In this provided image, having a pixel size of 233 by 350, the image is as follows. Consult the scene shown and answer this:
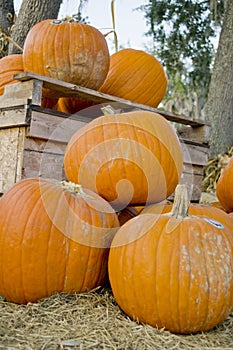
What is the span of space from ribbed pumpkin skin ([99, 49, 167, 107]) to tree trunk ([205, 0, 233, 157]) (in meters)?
2.64

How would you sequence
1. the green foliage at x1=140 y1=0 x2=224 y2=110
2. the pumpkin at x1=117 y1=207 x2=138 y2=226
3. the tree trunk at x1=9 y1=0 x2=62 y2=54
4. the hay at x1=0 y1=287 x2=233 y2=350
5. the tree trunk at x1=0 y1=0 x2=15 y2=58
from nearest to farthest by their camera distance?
the hay at x1=0 y1=287 x2=233 y2=350
the pumpkin at x1=117 y1=207 x2=138 y2=226
the tree trunk at x1=9 y1=0 x2=62 y2=54
the tree trunk at x1=0 y1=0 x2=15 y2=58
the green foliage at x1=140 y1=0 x2=224 y2=110

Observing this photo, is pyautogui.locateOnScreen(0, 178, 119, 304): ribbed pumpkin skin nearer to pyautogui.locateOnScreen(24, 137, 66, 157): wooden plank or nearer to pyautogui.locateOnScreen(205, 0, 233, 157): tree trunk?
pyautogui.locateOnScreen(24, 137, 66, 157): wooden plank

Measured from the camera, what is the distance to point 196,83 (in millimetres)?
7961

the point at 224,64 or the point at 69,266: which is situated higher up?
the point at 224,64

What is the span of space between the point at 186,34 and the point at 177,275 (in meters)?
6.52

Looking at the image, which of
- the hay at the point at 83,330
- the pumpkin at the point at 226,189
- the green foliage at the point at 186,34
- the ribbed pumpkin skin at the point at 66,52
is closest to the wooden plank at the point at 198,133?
the pumpkin at the point at 226,189

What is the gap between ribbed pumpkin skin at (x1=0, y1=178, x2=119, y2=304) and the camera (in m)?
1.48

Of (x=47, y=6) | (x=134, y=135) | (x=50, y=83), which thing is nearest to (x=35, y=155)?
(x=50, y=83)

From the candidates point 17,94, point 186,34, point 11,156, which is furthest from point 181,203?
point 186,34

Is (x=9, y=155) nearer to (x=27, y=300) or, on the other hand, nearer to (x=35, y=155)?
(x=35, y=155)

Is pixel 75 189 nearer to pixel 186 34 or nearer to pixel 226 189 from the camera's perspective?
pixel 226 189

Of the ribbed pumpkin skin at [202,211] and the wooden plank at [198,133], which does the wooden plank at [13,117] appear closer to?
the ribbed pumpkin skin at [202,211]

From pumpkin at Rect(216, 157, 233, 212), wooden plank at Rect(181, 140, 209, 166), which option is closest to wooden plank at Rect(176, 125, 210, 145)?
wooden plank at Rect(181, 140, 209, 166)

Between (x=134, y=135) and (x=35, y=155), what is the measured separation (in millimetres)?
Result: 570
